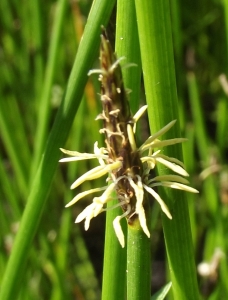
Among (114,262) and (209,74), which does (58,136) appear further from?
(209,74)

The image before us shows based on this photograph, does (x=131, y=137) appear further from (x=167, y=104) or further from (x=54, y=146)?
(x=54, y=146)

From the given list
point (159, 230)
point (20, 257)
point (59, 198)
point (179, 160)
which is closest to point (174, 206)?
point (179, 160)

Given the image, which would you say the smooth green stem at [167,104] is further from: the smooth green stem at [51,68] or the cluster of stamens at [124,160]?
the smooth green stem at [51,68]

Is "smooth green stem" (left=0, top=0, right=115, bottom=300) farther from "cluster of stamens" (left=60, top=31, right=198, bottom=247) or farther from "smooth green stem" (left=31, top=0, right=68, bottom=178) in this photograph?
"smooth green stem" (left=31, top=0, right=68, bottom=178)

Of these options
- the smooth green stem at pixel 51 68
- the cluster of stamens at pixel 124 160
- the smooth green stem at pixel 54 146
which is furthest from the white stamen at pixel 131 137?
the smooth green stem at pixel 51 68

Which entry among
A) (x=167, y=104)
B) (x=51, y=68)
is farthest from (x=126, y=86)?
(x=51, y=68)
